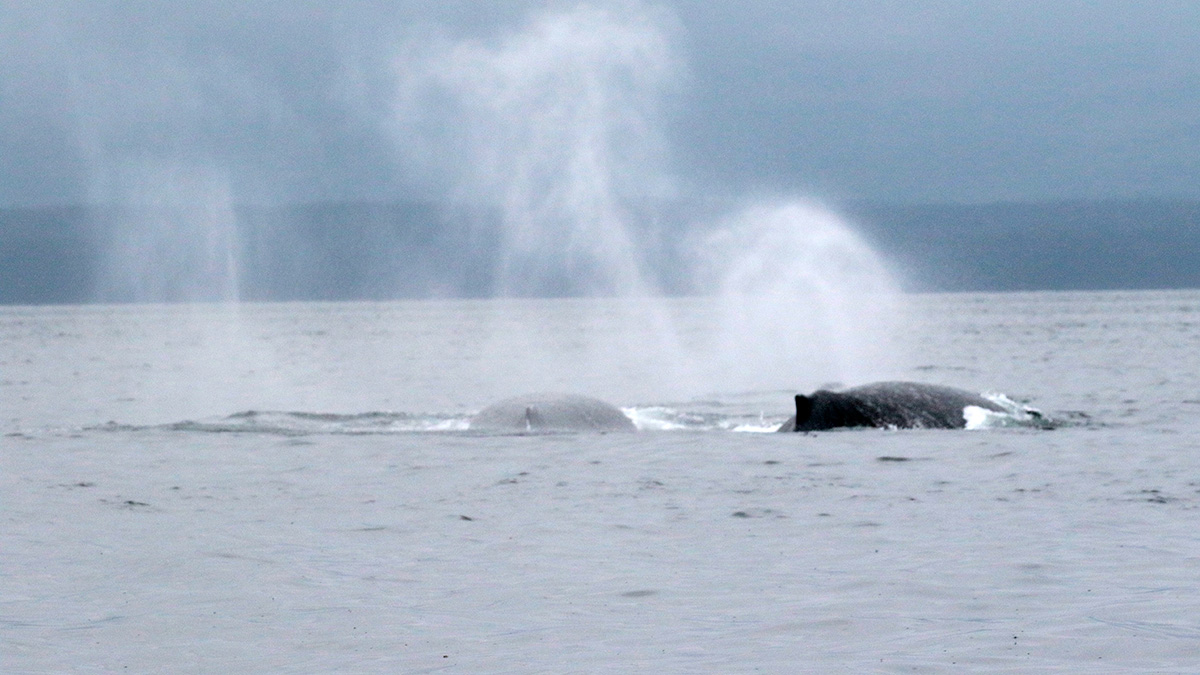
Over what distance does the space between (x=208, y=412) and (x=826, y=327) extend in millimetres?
74253

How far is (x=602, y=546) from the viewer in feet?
39.6

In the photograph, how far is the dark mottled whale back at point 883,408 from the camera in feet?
64.4

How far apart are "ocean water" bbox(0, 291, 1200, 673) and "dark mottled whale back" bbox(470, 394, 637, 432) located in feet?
1.87

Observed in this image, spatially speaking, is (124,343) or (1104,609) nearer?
(1104,609)

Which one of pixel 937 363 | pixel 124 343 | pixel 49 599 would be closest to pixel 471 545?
pixel 49 599

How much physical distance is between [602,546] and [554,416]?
29.7ft

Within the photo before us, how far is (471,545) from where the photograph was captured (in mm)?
12203

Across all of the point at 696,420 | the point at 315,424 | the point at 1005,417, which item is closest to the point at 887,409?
the point at 1005,417

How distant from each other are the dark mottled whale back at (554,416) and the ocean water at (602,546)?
0.57 metres

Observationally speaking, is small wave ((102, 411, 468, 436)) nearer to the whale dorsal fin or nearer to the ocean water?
the ocean water

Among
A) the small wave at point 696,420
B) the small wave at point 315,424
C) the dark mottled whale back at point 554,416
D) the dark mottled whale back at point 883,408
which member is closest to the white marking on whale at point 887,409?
the dark mottled whale back at point 883,408

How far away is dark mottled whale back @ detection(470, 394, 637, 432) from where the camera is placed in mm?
20969

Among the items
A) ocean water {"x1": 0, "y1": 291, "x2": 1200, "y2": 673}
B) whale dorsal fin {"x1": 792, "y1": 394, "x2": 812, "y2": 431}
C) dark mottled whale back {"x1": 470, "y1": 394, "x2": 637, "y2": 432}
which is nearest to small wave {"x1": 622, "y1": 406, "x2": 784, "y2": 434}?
ocean water {"x1": 0, "y1": 291, "x2": 1200, "y2": 673}

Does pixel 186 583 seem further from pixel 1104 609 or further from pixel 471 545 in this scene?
pixel 1104 609
